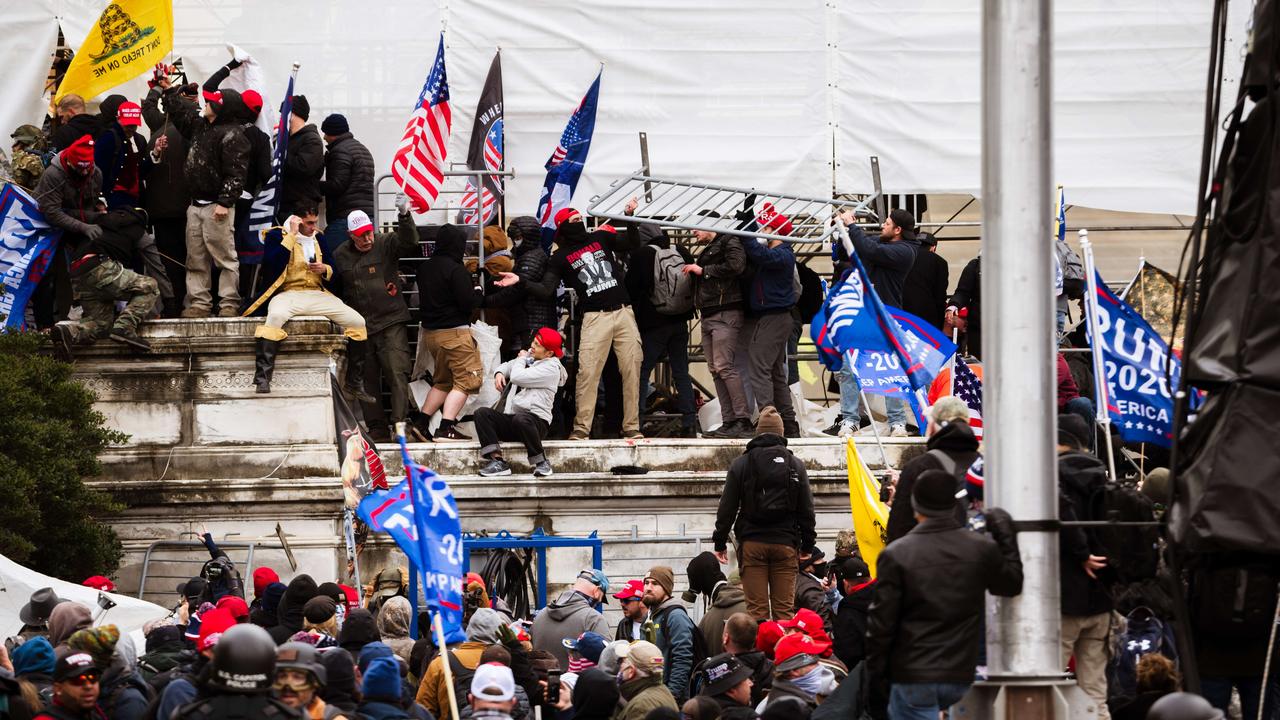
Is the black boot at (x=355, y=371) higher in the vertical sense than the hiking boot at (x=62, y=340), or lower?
lower

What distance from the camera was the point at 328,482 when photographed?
59.6 feet

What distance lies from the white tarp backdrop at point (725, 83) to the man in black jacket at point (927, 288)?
2.06 metres

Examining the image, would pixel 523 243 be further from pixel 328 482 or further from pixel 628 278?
pixel 328 482

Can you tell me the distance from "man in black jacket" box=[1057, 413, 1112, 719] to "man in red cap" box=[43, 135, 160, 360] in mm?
10303

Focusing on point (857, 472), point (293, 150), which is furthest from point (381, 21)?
point (857, 472)

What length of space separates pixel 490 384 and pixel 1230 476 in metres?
12.7

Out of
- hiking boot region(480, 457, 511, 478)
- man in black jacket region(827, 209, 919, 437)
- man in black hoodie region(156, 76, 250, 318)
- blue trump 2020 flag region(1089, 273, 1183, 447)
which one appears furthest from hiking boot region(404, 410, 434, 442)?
blue trump 2020 flag region(1089, 273, 1183, 447)

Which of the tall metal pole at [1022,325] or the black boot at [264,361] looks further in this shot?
the black boot at [264,361]

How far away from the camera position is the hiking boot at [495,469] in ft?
60.2

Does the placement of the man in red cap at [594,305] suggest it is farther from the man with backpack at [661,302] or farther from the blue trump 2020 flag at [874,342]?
the blue trump 2020 flag at [874,342]

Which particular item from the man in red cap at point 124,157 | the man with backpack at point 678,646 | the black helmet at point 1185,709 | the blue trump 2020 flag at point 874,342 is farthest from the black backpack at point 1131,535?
the man in red cap at point 124,157

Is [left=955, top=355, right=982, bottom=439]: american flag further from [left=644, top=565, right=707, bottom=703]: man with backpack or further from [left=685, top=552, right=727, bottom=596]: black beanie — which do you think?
[left=644, top=565, right=707, bottom=703]: man with backpack

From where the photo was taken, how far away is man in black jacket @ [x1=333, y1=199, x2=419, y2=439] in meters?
18.8

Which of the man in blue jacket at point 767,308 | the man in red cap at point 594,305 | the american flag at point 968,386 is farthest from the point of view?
the man in red cap at point 594,305
